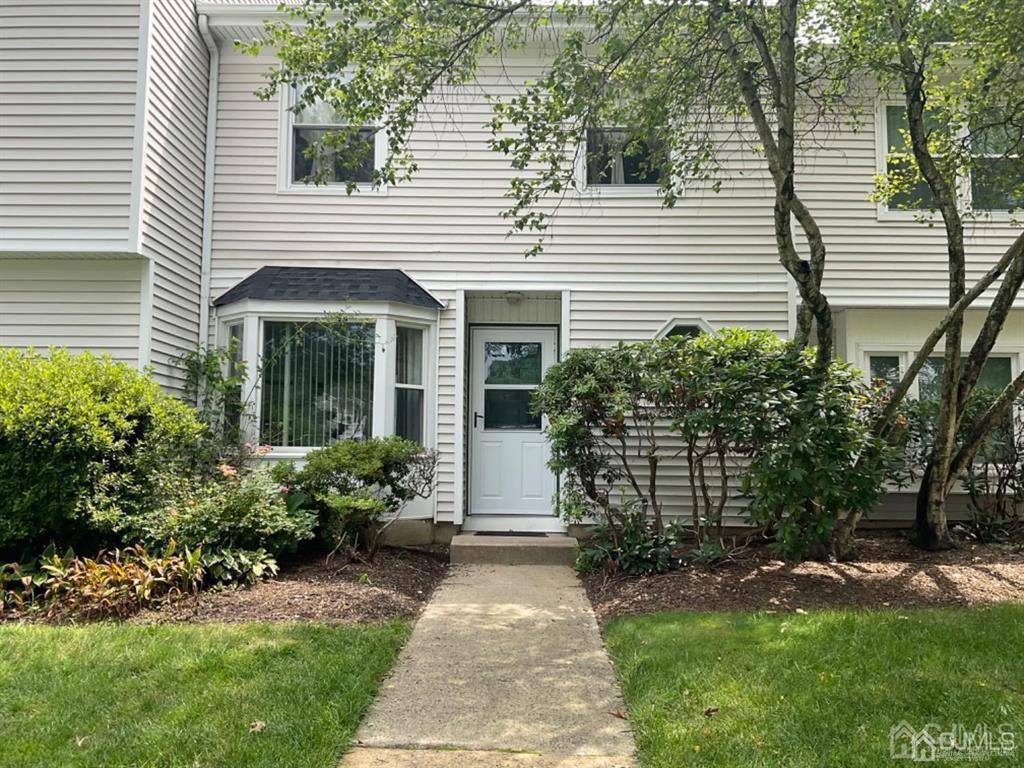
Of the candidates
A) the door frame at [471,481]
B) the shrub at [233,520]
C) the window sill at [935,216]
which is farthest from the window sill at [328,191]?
the window sill at [935,216]

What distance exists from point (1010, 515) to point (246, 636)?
766 centimetres

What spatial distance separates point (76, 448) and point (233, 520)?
1303 millimetres

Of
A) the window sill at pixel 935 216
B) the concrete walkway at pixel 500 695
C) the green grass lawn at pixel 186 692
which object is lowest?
the concrete walkway at pixel 500 695

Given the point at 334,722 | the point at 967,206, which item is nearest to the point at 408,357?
the point at 334,722

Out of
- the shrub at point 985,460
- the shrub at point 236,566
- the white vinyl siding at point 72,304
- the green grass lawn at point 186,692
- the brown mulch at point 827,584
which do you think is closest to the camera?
the green grass lawn at point 186,692

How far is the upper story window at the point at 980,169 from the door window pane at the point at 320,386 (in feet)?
19.6

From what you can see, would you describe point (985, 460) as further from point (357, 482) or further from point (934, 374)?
point (357, 482)

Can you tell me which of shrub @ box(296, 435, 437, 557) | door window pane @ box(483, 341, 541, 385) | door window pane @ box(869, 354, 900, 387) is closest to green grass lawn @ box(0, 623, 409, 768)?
shrub @ box(296, 435, 437, 557)

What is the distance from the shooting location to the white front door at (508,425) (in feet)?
25.9

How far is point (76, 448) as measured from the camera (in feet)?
16.8

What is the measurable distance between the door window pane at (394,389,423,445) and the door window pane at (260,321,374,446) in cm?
32

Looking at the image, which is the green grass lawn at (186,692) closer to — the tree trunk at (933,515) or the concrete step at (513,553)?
the concrete step at (513,553)

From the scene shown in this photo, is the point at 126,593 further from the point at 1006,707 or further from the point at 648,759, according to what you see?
the point at 1006,707

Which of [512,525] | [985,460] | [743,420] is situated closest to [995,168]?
[985,460]
